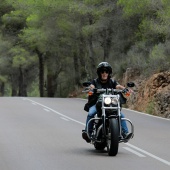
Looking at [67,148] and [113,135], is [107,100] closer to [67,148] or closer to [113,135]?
[113,135]

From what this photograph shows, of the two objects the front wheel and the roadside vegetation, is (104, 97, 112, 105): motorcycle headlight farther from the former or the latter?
the roadside vegetation

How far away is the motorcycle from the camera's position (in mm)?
11156

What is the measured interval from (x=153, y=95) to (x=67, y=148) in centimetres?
1474

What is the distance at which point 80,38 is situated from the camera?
148 ft

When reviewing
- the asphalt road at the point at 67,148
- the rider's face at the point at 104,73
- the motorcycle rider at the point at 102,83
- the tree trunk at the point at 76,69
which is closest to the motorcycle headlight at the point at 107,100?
the motorcycle rider at the point at 102,83

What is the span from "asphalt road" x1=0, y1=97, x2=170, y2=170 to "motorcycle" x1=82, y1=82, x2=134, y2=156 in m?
0.28

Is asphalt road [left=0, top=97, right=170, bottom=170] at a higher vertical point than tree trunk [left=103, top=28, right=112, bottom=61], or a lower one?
lower

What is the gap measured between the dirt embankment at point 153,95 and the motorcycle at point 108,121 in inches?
495

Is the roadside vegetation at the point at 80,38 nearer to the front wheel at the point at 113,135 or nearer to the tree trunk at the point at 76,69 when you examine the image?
the tree trunk at the point at 76,69

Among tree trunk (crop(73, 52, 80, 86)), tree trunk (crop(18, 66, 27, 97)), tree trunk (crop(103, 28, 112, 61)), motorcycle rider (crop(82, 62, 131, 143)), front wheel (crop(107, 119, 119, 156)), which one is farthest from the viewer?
tree trunk (crop(18, 66, 27, 97))

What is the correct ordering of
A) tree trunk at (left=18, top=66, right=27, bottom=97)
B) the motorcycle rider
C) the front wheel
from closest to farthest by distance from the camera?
the front wheel → the motorcycle rider → tree trunk at (left=18, top=66, right=27, bottom=97)

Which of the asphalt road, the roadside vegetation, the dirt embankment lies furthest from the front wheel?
the roadside vegetation

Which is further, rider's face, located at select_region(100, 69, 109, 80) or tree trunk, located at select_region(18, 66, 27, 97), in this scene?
tree trunk, located at select_region(18, 66, 27, 97)

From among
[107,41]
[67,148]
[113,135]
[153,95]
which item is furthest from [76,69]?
[113,135]
